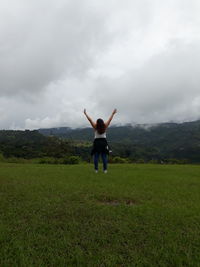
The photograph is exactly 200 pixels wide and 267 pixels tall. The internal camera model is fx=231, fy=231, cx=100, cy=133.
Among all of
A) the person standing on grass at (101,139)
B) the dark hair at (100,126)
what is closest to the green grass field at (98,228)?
the person standing on grass at (101,139)

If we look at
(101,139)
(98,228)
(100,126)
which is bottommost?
(98,228)

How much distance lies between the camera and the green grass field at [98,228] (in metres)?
2.91

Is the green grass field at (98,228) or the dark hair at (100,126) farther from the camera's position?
the dark hair at (100,126)

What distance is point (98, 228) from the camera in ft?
12.4

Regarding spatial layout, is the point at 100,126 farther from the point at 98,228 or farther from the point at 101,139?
the point at 98,228

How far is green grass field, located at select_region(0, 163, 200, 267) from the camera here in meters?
2.91

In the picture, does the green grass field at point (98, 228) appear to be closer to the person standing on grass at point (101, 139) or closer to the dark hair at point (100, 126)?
the person standing on grass at point (101, 139)

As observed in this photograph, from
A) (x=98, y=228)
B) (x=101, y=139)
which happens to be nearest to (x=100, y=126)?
(x=101, y=139)

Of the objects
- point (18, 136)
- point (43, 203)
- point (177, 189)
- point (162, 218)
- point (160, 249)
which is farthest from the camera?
point (18, 136)

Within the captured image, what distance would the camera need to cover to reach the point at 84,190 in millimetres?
6410

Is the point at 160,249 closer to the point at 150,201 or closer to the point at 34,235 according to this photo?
the point at 34,235

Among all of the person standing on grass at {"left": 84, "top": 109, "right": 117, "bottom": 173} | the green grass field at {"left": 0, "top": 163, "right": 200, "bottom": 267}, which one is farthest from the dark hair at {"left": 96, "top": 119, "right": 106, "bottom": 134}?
the green grass field at {"left": 0, "top": 163, "right": 200, "bottom": 267}

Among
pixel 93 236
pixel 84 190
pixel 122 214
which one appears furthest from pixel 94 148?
pixel 93 236

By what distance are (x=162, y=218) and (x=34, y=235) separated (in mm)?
2266
